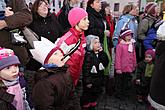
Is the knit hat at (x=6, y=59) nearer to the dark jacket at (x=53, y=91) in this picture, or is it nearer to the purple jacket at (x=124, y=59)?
the dark jacket at (x=53, y=91)

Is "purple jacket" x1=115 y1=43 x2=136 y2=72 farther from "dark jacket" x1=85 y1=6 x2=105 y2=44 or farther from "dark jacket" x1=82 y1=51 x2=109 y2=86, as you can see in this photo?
"dark jacket" x1=82 y1=51 x2=109 y2=86

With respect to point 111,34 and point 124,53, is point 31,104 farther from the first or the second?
point 111,34

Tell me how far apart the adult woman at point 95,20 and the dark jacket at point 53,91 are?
2.16m

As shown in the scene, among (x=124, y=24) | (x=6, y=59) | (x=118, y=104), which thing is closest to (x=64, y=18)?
(x=124, y=24)

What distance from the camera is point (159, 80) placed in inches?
112

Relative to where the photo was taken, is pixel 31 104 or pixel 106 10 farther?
pixel 106 10

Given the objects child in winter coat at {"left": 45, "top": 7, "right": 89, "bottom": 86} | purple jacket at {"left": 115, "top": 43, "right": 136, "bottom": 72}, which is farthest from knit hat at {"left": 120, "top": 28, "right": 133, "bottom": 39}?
child in winter coat at {"left": 45, "top": 7, "right": 89, "bottom": 86}

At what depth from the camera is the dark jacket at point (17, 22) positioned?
2876 mm

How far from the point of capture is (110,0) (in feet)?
23.3

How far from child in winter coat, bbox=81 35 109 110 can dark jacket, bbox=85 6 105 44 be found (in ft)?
1.23

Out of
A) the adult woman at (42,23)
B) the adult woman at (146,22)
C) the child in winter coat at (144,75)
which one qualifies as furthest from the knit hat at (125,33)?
the adult woman at (42,23)

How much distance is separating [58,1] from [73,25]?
7.75 feet

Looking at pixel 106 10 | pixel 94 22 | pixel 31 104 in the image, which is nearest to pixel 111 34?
pixel 106 10

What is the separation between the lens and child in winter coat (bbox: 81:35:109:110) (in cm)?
457
